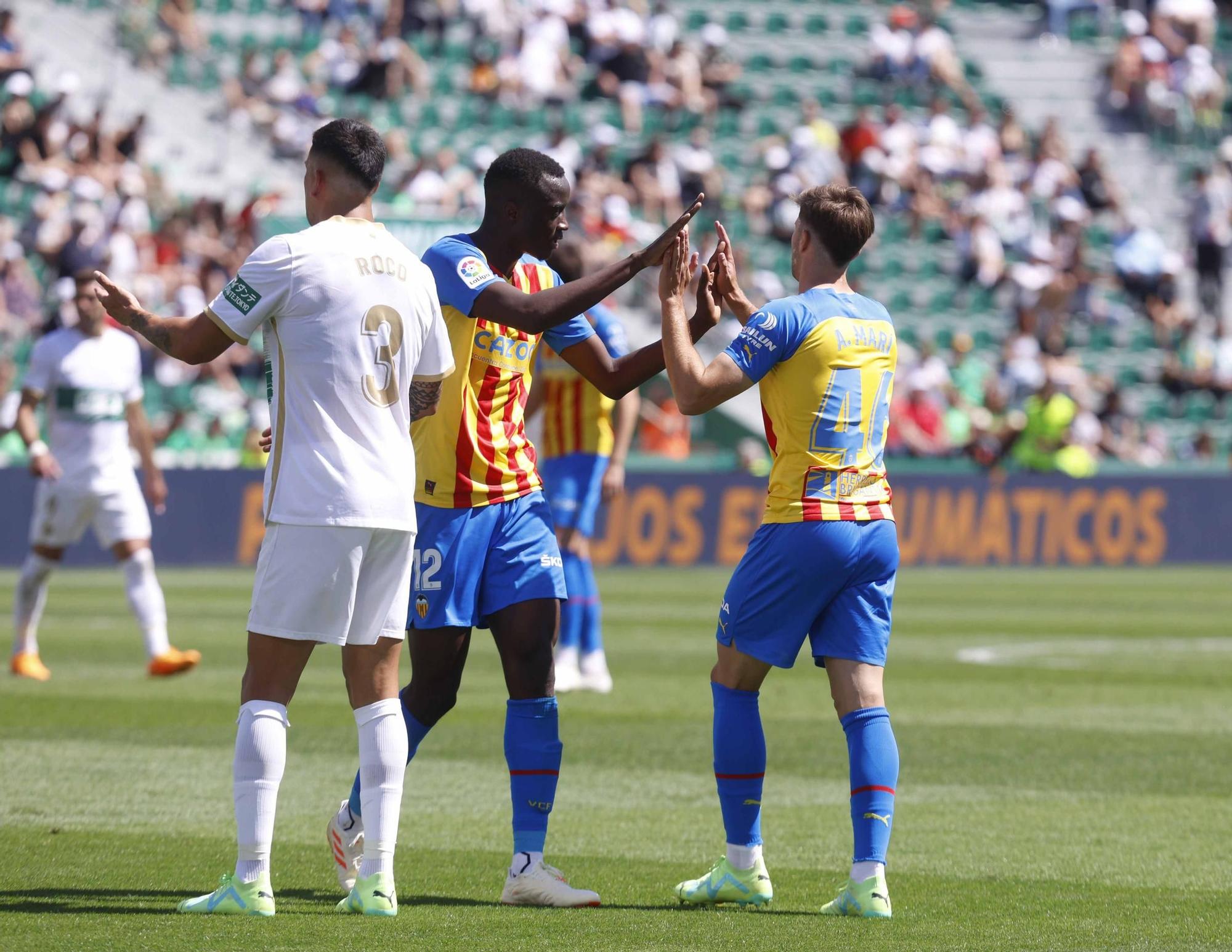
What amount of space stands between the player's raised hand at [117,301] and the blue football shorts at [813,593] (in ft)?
6.15

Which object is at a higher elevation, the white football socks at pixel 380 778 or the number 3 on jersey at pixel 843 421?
the number 3 on jersey at pixel 843 421

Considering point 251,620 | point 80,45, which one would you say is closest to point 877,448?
point 251,620

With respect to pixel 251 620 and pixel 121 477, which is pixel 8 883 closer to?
pixel 251 620

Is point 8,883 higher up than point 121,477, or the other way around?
point 121,477

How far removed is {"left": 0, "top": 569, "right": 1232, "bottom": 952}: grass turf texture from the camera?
18.1 ft

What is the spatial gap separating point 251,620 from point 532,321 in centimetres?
118

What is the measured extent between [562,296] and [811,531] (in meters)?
1.01

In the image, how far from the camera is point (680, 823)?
7.54 m

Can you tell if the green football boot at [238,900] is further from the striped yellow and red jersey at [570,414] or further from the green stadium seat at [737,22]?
the green stadium seat at [737,22]

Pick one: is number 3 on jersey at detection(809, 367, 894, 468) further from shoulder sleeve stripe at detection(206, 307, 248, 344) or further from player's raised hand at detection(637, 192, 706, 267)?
shoulder sleeve stripe at detection(206, 307, 248, 344)

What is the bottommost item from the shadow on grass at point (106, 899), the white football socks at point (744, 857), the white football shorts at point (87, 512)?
the shadow on grass at point (106, 899)

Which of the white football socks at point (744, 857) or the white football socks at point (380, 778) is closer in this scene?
the white football socks at point (380, 778)

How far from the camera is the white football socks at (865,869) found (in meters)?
5.70

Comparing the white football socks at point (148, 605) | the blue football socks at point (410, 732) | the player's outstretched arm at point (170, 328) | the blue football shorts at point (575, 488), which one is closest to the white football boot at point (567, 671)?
the blue football shorts at point (575, 488)
